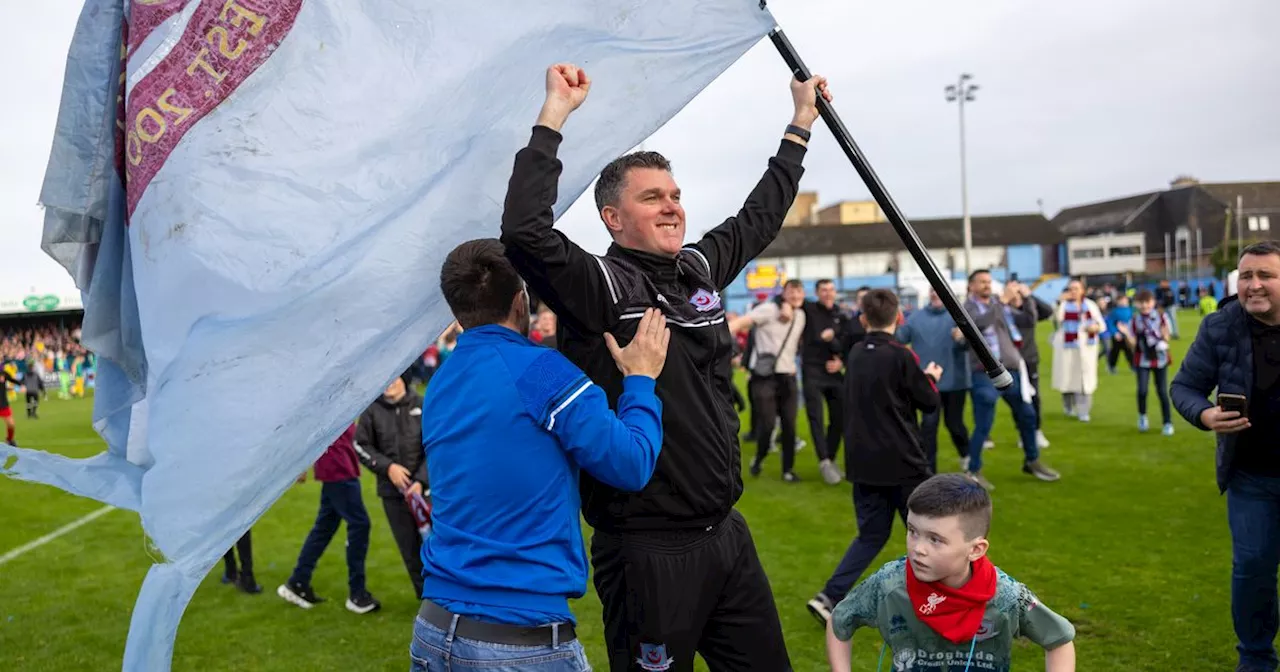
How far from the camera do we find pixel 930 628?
122 inches

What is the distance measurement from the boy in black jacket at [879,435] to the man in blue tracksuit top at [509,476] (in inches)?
143

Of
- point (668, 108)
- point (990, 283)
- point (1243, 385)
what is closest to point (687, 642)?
point (668, 108)

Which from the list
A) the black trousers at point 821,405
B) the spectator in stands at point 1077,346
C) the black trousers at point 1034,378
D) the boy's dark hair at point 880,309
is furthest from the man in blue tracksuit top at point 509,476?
the spectator in stands at point 1077,346

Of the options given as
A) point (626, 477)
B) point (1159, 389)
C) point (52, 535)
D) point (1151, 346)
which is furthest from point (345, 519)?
point (1159, 389)

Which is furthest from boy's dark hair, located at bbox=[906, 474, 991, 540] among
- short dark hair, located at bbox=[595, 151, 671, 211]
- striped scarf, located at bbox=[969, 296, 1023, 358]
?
striped scarf, located at bbox=[969, 296, 1023, 358]

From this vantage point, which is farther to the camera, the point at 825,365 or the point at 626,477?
the point at 825,365

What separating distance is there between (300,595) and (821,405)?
650 centimetres

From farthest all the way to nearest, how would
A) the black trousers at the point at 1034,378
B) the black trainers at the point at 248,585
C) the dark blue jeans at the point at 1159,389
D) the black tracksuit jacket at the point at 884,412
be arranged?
the dark blue jeans at the point at 1159,389, the black trousers at the point at 1034,378, the black trainers at the point at 248,585, the black tracksuit jacket at the point at 884,412

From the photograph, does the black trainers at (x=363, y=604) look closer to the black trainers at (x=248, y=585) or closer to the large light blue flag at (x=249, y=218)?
the black trainers at (x=248, y=585)

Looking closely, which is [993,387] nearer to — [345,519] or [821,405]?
[821,405]

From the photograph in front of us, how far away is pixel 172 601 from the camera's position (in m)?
2.61

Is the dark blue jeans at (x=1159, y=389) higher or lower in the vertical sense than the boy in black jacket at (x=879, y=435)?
lower

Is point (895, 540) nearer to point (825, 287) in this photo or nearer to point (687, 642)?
point (825, 287)

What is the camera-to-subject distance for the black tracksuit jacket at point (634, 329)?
2779 millimetres
